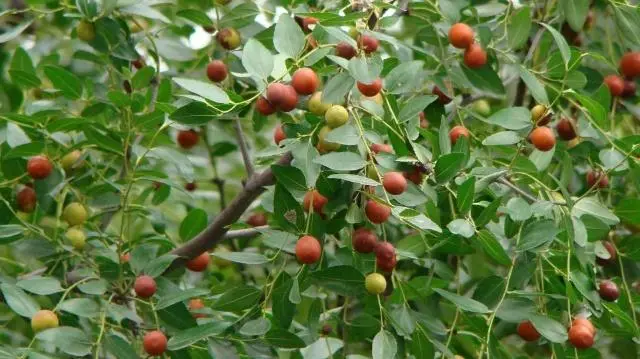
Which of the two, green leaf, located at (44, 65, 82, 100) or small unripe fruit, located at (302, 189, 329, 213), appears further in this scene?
green leaf, located at (44, 65, 82, 100)

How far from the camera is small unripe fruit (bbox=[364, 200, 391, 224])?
137 centimetres

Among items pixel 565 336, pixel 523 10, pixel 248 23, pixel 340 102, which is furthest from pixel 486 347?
pixel 248 23

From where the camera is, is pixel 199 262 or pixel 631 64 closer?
pixel 199 262

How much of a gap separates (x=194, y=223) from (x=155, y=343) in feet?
1.00

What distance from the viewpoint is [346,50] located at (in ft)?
4.58

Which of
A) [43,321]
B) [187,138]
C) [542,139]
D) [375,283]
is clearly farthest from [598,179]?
[187,138]

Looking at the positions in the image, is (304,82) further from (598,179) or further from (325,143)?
(598,179)

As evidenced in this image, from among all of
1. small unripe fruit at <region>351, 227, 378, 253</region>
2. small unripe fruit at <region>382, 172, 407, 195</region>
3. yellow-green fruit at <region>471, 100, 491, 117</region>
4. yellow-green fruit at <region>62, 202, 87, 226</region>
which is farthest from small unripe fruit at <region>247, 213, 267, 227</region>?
small unripe fruit at <region>382, 172, 407, 195</region>

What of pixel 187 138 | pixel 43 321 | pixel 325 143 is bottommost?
pixel 187 138

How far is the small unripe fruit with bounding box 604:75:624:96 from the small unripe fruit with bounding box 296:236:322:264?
0.70m

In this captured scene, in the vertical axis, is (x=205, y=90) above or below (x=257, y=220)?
above

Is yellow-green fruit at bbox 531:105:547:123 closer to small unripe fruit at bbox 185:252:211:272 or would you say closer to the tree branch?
the tree branch

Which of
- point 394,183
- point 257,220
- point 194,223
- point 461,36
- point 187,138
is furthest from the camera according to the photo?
point 187,138

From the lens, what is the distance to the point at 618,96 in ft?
6.11
